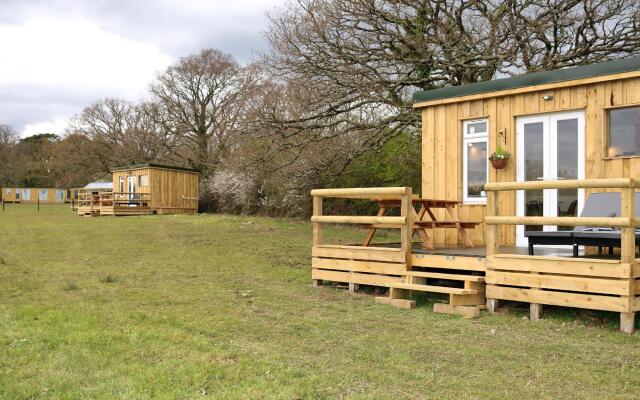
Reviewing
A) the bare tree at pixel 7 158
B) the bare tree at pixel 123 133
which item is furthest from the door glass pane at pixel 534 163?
the bare tree at pixel 7 158

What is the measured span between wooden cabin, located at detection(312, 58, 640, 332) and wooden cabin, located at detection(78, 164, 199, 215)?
67.6 ft

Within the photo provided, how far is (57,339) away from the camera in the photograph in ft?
17.3

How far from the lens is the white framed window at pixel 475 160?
9.32 m

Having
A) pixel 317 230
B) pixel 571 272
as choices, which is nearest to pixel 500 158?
pixel 317 230

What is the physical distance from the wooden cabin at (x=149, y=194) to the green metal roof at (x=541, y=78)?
20.5 metres

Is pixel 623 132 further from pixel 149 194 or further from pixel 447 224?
pixel 149 194

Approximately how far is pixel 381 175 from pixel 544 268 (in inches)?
550

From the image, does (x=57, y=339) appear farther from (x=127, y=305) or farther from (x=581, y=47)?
(x=581, y=47)

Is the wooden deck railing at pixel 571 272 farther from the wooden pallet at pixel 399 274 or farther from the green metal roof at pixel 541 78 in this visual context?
the green metal roof at pixel 541 78

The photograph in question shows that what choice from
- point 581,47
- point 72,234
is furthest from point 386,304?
point 72,234

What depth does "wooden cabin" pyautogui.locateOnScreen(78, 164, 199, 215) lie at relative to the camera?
28312mm

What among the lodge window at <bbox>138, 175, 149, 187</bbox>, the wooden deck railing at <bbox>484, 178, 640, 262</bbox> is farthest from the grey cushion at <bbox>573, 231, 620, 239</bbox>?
the lodge window at <bbox>138, 175, 149, 187</bbox>

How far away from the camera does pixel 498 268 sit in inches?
272

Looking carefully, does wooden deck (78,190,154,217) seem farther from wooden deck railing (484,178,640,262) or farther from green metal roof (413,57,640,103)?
wooden deck railing (484,178,640,262)
